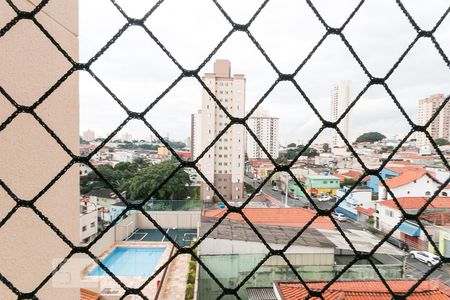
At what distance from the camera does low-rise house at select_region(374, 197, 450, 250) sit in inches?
294

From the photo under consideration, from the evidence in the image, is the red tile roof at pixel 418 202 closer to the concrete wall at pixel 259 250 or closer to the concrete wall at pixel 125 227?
the concrete wall at pixel 259 250

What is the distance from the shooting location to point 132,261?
312 inches

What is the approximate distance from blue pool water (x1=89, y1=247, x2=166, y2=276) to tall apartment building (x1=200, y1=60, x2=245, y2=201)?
7.44 ft

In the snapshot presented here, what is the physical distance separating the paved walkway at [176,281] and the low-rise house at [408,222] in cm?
479

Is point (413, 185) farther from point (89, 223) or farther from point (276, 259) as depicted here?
point (89, 223)

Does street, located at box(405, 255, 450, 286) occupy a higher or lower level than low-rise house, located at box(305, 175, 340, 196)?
lower

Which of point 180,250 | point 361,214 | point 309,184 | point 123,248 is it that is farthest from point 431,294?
point 309,184

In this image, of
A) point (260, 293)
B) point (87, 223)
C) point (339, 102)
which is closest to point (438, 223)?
point (339, 102)

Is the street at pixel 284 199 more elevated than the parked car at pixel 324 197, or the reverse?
the parked car at pixel 324 197

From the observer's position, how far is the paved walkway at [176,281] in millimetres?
5352

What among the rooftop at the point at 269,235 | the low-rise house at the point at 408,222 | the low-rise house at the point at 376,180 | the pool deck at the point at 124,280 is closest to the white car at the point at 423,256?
the low-rise house at the point at 408,222

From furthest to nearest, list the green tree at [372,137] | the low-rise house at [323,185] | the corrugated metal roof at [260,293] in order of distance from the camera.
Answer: the green tree at [372,137]
the low-rise house at [323,185]
the corrugated metal roof at [260,293]

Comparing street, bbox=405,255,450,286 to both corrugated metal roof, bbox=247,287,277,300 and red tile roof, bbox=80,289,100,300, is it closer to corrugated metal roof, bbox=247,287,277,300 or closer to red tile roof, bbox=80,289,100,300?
corrugated metal roof, bbox=247,287,277,300

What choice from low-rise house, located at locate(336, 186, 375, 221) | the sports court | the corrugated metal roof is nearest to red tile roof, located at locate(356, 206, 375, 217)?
low-rise house, located at locate(336, 186, 375, 221)
